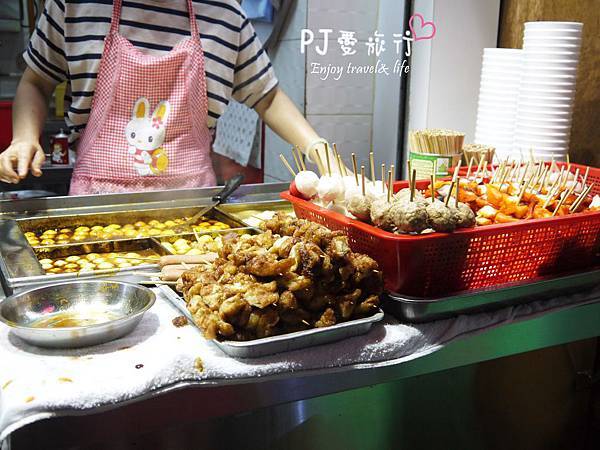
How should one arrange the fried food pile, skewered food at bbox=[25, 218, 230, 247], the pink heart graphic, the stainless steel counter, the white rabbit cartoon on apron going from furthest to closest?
the pink heart graphic, the white rabbit cartoon on apron, skewered food at bbox=[25, 218, 230, 247], the fried food pile, the stainless steel counter

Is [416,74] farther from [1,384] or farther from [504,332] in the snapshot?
[1,384]

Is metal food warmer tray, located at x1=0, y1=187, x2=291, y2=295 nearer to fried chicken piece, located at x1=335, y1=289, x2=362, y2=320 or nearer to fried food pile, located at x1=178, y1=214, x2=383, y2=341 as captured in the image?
fried food pile, located at x1=178, y1=214, x2=383, y2=341

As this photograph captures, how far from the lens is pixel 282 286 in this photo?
50.3 inches

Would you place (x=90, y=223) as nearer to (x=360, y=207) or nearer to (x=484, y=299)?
(x=360, y=207)

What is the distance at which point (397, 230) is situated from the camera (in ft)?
4.71

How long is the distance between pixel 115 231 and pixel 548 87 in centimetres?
184

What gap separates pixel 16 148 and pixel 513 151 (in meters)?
2.00

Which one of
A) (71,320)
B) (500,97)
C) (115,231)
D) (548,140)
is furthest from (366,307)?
(500,97)

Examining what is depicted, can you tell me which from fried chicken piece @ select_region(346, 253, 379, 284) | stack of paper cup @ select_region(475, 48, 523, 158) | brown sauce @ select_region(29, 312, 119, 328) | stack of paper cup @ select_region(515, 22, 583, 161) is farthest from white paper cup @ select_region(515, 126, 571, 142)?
brown sauce @ select_region(29, 312, 119, 328)

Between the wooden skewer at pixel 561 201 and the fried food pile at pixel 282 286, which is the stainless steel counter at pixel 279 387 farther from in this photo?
the wooden skewer at pixel 561 201

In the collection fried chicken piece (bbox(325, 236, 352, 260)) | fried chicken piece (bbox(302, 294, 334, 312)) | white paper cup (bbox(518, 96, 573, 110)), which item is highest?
white paper cup (bbox(518, 96, 573, 110))

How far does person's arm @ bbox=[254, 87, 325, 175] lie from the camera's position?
2.71 meters

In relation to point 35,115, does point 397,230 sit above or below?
below

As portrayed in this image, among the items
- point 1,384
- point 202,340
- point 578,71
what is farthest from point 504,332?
point 578,71
